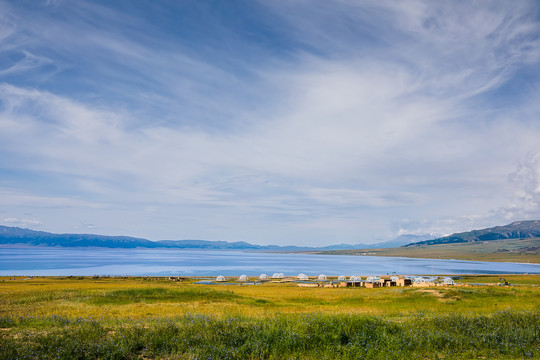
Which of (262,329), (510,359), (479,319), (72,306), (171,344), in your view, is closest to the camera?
(510,359)

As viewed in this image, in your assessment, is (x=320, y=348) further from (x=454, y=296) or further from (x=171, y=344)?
(x=454, y=296)

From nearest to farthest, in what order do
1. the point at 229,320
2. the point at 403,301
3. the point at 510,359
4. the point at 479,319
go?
the point at 510,359
the point at 229,320
the point at 479,319
the point at 403,301

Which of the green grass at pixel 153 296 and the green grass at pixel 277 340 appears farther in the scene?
the green grass at pixel 153 296

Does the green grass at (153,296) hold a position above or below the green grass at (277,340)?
below

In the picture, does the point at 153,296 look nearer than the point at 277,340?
No

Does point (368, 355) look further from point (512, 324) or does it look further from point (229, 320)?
point (512, 324)

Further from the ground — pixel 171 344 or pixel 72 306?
pixel 171 344

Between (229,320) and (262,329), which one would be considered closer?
(262,329)

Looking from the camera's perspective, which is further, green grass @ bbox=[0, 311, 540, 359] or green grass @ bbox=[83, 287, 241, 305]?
green grass @ bbox=[83, 287, 241, 305]

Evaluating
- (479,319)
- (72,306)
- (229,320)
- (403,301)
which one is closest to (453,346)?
(479,319)

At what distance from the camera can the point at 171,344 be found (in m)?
14.1

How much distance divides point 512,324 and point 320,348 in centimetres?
1097

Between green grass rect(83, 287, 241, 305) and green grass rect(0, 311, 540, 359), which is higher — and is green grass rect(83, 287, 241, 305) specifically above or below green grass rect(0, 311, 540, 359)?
below

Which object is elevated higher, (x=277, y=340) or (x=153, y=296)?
(x=277, y=340)
